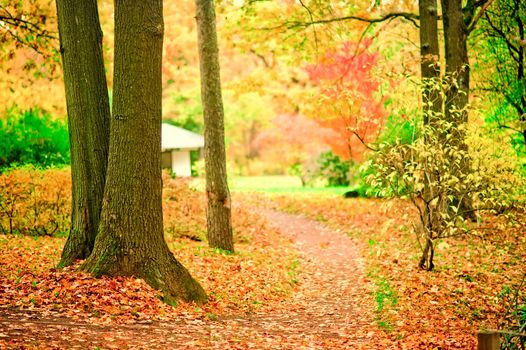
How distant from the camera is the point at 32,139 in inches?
715

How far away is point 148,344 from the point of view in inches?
243

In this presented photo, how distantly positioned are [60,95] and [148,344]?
42.9 ft

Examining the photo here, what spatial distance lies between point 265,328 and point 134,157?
295 cm

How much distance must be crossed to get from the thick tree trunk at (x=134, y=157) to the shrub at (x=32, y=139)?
10.2 m

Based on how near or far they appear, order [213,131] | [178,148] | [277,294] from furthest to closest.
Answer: [178,148] < [213,131] < [277,294]

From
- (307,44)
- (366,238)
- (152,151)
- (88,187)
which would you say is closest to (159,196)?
(152,151)

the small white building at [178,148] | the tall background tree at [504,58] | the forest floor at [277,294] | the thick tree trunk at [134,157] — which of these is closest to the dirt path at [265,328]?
the forest floor at [277,294]

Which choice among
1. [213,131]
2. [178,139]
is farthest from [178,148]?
[213,131]

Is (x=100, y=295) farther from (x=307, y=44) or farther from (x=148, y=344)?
(x=307, y=44)

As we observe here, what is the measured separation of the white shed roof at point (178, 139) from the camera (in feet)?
107

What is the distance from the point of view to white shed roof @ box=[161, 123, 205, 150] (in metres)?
32.7

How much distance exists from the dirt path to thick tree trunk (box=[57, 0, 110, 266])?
2.13 m

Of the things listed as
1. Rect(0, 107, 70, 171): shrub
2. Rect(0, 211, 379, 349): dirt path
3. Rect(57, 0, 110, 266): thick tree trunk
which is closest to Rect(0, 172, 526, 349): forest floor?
Rect(0, 211, 379, 349): dirt path

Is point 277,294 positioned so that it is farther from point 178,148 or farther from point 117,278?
point 178,148
